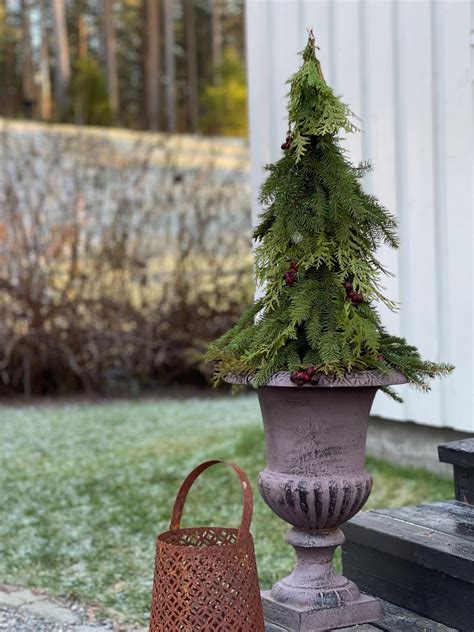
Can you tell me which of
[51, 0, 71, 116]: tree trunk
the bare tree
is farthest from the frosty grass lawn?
the bare tree

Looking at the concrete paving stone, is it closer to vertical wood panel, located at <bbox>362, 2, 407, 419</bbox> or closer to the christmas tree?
the christmas tree

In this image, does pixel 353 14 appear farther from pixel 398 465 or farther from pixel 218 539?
pixel 218 539

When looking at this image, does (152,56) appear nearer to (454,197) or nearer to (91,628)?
(454,197)

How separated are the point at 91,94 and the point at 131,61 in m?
9.52

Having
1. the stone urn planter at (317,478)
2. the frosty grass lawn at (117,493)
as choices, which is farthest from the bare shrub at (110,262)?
the stone urn planter at (317,478)

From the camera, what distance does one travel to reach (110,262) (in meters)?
8.66

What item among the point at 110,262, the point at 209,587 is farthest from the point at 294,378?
the point at 110,262

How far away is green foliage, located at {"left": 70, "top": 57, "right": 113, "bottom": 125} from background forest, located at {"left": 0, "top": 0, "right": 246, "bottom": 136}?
0.08 feet

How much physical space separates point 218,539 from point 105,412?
518 centimetres

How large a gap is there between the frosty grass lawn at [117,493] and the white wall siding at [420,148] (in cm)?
66

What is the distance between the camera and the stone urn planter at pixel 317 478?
2496 millimetres

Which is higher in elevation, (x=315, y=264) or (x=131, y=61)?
(x=131, y=61)

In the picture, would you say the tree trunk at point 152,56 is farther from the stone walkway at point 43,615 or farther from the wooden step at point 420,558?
the wooden step at point 420,558

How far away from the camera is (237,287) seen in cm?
902
